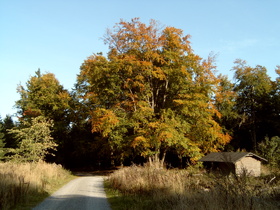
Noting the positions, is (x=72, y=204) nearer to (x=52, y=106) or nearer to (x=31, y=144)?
(x=31, y=144)

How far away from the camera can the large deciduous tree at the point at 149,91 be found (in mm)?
25672

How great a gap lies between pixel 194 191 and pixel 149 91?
835 inches

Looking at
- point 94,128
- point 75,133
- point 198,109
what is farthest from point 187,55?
point 75,133

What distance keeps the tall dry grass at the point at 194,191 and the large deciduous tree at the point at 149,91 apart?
475 inches

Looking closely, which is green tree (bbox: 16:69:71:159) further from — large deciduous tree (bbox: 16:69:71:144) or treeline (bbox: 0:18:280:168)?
treeline (bbox: 0:18:280:168)

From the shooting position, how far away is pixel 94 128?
983 inches

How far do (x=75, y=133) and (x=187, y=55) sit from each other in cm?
2627

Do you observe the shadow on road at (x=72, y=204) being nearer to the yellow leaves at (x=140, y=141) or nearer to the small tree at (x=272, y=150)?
the yellow leaves at (x=140, y=141)

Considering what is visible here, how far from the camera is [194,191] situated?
8.09 metres

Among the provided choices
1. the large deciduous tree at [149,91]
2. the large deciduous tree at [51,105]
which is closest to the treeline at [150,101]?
the large deciduous tree at [149,91]

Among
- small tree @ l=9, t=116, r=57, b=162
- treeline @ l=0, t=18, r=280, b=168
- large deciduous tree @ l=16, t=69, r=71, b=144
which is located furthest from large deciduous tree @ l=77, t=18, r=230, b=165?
large deciduous tree @ l=16, t=69, r=71, b=144

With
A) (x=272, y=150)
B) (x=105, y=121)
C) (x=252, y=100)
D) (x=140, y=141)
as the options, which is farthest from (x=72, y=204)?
(x=252, y=100)

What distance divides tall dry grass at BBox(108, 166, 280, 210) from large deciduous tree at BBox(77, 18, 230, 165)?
12069 millimetres

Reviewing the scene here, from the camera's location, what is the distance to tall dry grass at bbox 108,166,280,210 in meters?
5.81
